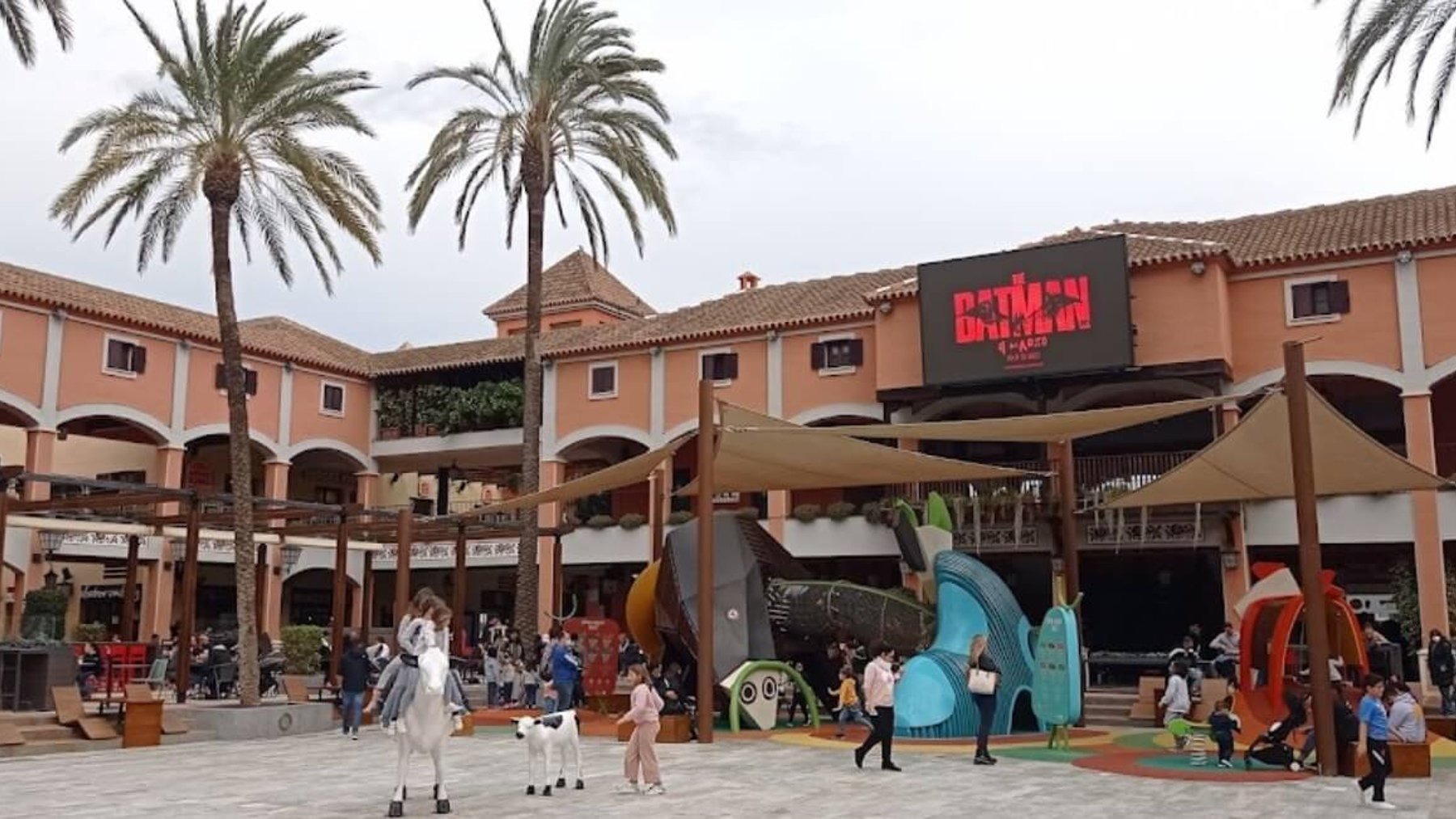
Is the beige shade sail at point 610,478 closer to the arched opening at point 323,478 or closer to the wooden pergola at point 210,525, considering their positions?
the wooden pergola at point 210,525

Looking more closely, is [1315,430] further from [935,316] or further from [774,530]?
[774,530]

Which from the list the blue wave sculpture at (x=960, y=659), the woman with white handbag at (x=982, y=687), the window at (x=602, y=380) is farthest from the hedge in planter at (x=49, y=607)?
the woman with white handbag at (x=982, y=687)

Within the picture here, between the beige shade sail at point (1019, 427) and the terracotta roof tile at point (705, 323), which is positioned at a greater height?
the terracotta roof tile at point (705, 323)

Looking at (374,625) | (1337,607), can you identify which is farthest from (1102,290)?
(374,625)

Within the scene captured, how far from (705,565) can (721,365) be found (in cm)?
1715

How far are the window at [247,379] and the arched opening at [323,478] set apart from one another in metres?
4.56

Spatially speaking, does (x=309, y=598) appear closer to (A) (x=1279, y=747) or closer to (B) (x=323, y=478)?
(B) (x=323, y=478)

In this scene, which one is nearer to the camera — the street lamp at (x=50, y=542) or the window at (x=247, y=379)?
the street lamp at (x=50, y=542)

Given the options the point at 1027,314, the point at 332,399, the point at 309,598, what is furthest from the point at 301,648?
the point at 1027,314

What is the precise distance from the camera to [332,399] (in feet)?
123

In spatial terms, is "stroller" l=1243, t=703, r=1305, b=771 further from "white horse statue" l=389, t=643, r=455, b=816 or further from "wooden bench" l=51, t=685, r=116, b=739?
"wooden bench" l=51, t=685, r=116, b=739

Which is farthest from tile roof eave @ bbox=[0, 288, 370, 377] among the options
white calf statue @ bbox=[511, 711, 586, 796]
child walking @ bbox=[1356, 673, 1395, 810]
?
child walking @ bbox=[1356, 673, 1395, 810]

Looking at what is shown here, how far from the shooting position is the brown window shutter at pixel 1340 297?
26453 millimetres

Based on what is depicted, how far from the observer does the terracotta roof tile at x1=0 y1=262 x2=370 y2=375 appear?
29641 mm
